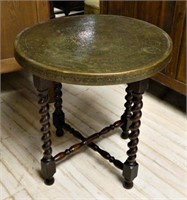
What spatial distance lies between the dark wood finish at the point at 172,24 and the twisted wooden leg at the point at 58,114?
595mm

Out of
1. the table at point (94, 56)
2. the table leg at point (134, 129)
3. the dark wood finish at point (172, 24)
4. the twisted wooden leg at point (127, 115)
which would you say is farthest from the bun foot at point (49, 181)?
the dark wood finish at point (172, 24)

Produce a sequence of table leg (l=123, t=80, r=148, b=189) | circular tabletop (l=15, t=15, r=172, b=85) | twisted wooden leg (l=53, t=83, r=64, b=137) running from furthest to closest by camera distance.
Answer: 1. twisted wooden leg (l=53, t=83, r=64, b=137)
2. table leg (l=123, t=80, r=148, b=189)
3. circular tabletop (l=15, t=15, r=172, b=85)

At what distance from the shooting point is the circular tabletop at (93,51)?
2.68 ft

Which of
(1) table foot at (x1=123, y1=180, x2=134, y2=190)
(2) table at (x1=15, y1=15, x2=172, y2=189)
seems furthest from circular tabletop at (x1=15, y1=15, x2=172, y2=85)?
(1) table foot at (x1=123, y1=180, x2=134, y2=190)

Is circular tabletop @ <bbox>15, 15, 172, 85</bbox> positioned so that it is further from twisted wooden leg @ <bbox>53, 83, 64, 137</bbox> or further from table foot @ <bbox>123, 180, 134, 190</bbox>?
table foot @ <bbox>123, 180, 134, 190</bbox>

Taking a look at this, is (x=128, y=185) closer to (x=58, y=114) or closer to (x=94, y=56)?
(x=58, y=114)

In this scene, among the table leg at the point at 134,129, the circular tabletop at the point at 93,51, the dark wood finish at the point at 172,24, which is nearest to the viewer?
the circular tabletop at the point at 93,51

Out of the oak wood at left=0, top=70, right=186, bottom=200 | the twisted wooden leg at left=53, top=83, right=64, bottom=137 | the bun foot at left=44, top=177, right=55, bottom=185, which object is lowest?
the oak wood at left=0, top=70, right=186, bottom=200

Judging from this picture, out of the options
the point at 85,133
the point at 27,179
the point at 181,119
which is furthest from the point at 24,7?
the point at 181,119

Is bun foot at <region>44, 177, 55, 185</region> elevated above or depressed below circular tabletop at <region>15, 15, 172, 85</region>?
below

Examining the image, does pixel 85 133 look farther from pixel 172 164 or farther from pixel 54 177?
pixel 172 164

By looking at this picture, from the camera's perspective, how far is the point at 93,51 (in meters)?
0.92

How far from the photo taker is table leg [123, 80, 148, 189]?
933 mm

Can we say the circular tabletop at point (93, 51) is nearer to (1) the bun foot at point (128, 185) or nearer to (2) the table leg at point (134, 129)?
(2) the table leg at point (134, 129)
